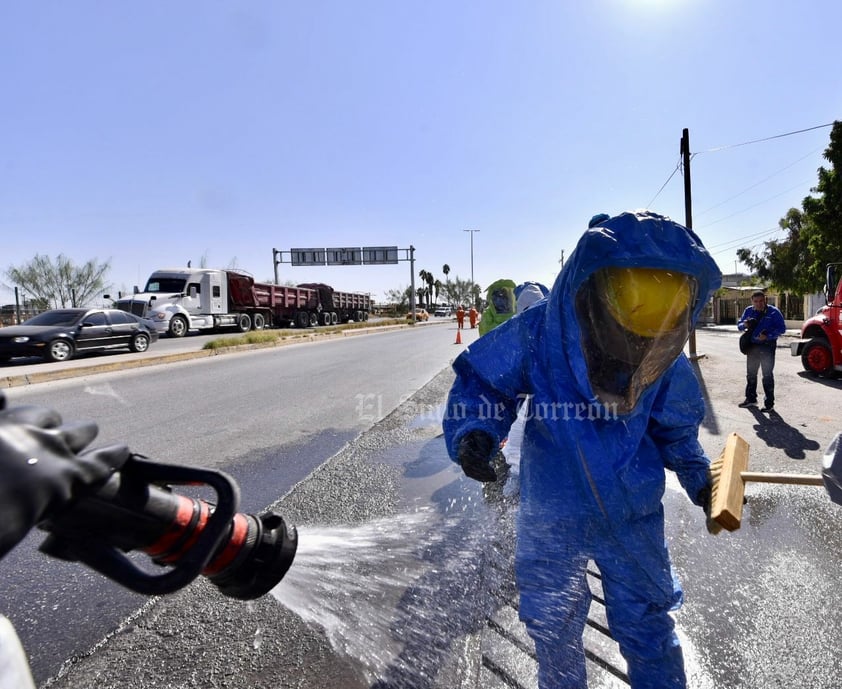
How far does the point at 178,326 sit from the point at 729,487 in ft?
71.9

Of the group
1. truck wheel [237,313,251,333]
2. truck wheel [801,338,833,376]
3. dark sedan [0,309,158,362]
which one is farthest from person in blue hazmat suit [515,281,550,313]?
truck wheel [237,313,251,333]

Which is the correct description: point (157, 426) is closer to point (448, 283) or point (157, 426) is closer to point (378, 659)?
point (378, 659)

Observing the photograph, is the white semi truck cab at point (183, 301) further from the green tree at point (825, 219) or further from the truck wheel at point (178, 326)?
the green tree at point (825, 219)

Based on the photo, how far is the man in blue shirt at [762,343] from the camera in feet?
21.2

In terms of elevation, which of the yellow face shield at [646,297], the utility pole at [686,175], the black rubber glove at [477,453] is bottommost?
the black rubber glove at [477,453]

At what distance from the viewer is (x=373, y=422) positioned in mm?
6051

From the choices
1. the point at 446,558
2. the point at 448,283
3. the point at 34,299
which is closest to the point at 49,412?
the point at 446,558

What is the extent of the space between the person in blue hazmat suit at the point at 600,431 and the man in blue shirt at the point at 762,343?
6.04 meters

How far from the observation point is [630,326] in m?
1.37

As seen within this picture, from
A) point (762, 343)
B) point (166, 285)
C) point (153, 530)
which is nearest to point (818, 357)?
point (762, 343)

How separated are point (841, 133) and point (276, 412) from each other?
61.8 feet

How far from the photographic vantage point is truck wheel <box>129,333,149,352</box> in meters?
14.1

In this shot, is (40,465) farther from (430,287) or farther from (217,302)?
(430,287)

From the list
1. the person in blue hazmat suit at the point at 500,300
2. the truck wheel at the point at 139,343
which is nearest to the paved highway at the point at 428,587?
the person in blue hazmat suit at the point at 500,300
